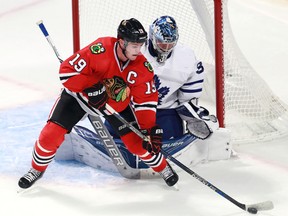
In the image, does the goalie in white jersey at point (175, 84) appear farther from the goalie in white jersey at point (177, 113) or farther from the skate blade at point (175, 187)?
the skate blade at point (175, 187)

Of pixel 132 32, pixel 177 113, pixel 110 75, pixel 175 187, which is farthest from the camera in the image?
pixel 177 113

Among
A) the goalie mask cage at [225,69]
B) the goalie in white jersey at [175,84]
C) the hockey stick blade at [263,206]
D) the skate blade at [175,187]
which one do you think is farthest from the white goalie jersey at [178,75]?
the hockey stick blade at [263,206]

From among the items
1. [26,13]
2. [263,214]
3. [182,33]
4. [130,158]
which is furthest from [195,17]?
[26,13]

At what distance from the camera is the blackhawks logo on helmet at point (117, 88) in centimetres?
333

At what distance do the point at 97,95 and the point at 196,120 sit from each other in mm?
605

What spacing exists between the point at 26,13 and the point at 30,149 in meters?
2.34

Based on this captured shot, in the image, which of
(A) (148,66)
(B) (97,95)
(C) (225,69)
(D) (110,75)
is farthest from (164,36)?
(C) (225,69)

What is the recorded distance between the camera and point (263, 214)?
3.24 metres

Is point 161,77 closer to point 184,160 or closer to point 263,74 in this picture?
point 184,160

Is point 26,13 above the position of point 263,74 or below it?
above

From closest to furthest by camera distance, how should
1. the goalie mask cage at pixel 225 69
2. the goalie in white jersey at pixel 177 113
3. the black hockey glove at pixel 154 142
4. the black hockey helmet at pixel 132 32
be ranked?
the black hockey helmet at pixel 132 32 → the black hockey glove at pixel 154 142 → the goalie in white jersey at pixel 177 113 → the goalie mask cage at pixel 225 69

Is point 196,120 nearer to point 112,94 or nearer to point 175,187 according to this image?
point 175,187

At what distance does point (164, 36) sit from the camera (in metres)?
3.40

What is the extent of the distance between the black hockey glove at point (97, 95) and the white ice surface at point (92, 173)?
16.2 inches
